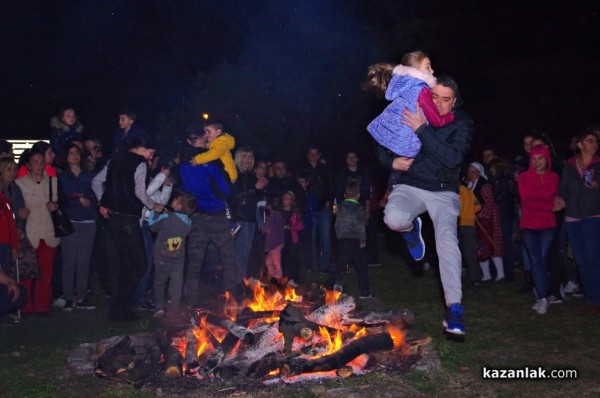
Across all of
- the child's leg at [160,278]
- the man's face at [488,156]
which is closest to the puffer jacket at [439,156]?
the child's leg at [160,278]

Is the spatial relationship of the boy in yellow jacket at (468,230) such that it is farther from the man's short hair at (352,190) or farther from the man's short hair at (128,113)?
the man's short hair at (128,113)

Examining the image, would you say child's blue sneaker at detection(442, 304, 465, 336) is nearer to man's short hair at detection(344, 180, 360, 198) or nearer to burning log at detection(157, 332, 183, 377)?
burning log at detection(157, 332, 183, 377)

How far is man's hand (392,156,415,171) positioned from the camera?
6031mm

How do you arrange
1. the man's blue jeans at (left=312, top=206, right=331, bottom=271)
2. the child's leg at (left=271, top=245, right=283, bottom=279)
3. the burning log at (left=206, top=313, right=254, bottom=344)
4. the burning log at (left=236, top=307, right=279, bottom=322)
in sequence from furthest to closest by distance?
the man's blue jeans at (left=312, top=206, right=331, bottom=271), the child's leg at (left=271, top=245, right=283, bottom=279), the burning log at (left=236, top=307, right=279, bottom=322), the burning log at (left=206, top=313, right=254, bottom=344)

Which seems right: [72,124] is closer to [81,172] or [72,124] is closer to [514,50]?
[81,172]

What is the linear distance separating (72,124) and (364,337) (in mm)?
7085

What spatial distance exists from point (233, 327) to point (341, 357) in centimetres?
118

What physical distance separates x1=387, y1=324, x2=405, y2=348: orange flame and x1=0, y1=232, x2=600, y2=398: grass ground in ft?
1.46

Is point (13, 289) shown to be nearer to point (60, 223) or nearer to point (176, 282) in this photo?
point (60, 223)

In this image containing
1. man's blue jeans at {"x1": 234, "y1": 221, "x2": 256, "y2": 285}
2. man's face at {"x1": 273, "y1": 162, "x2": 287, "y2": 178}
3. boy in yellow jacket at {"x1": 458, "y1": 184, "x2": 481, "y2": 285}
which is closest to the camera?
boy in yellow jacket at {"x1": 458, "y1": 184, "x2": 481, "y2": 285}

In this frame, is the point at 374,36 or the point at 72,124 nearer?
the point at 72,124

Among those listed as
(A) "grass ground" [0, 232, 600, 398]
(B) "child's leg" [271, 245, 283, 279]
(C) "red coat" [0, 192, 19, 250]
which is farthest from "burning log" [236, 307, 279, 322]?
(B) "child's leg" [271, 245, 283, 279]

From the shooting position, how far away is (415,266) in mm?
12453

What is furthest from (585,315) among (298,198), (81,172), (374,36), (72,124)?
(374,36)
